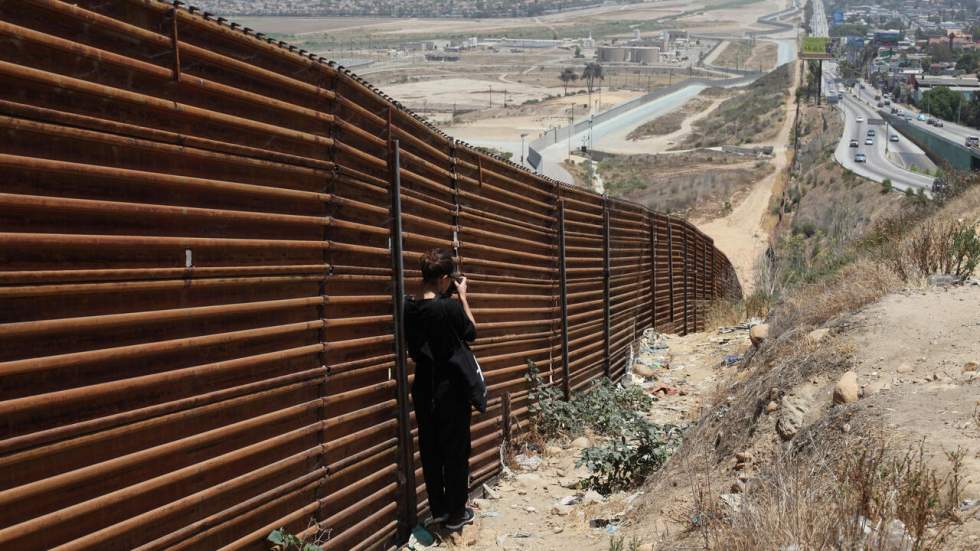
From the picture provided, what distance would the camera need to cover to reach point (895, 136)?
263 feet

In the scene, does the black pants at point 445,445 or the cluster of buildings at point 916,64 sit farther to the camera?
the cluster of buildings at point 916,64

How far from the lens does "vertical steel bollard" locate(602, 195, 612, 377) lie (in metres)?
10.1

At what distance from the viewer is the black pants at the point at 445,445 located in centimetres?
504

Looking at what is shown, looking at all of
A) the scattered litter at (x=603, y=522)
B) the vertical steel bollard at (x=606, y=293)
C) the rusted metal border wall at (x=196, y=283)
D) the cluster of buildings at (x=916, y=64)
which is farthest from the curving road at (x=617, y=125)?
→ the rusted metal border wall at (x=196, y=283)

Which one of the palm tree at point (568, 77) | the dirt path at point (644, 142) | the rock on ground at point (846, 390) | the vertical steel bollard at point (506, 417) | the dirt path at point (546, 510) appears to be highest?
the palm tree at point (568, 77)

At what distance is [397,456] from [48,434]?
8.11 ft

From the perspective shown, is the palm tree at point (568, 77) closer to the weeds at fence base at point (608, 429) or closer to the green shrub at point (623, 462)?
the weeds at fence base at point (608, 429)

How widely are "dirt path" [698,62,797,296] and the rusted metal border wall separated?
27.3m

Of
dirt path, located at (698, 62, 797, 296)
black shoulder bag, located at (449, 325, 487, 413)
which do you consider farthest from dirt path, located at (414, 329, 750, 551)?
dirt path, located at (698, 62, 797, 296)

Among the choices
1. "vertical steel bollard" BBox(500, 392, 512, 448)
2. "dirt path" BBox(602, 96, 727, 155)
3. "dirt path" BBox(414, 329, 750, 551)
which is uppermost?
"dirt path" BBox(602, 96, 727, 155)

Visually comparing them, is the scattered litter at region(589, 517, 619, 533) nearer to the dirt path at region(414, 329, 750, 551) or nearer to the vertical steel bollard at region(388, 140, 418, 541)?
the dirt path at region(414, 329, 750, 551)

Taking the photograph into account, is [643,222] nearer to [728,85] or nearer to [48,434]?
[48,434]

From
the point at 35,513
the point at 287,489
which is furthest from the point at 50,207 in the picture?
the point at 287,489

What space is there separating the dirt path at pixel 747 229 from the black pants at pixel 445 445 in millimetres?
26884
